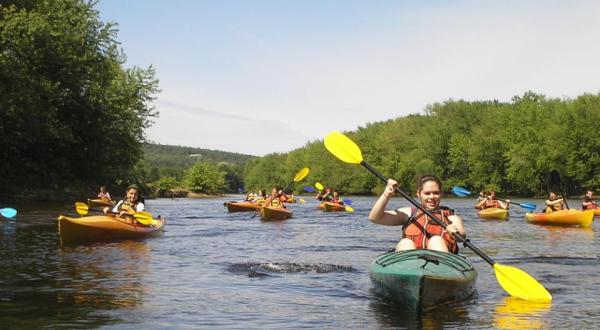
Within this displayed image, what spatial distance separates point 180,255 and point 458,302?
577cm

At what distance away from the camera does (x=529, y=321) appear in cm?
588

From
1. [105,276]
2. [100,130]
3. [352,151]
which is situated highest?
[100,130]

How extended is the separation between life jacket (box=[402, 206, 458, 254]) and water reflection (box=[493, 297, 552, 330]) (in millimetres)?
868

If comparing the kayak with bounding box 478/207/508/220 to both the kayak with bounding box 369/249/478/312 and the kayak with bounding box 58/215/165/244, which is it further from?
the kayak with bounding box 369/249/478/312

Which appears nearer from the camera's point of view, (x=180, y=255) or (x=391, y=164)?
(x=180, y=255)

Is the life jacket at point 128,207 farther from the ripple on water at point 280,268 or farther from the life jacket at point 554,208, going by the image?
the life jacket at point 554,208

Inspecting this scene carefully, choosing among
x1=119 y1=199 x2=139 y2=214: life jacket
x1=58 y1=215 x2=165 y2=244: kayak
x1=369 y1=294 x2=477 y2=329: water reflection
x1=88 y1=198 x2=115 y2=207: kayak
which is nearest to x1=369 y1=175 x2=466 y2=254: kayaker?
x1=369 y1=294 x2=477 y2=329: water reflection

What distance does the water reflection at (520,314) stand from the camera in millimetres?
5703

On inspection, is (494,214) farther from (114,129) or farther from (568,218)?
(114,129)

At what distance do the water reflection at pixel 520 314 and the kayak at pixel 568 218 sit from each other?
39.0ft

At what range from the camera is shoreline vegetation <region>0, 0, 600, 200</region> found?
88.7 feet

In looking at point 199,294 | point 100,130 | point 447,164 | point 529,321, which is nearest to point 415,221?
point 529,321

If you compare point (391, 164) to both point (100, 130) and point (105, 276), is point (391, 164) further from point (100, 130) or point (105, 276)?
point (105, 276)

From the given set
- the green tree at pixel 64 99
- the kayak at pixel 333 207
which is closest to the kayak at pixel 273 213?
the kayak at pixel 333 207
